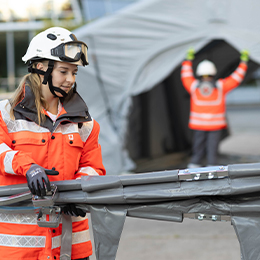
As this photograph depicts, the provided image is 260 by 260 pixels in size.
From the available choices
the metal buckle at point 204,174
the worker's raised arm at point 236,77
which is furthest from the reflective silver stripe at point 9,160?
the worker's raised arm at point 236,77

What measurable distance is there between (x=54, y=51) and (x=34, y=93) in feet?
0.82

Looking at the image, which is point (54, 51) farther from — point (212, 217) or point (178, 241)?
point (178, 241)

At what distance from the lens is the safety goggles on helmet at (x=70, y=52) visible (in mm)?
2268

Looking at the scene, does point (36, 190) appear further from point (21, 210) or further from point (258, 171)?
point (258, 171)

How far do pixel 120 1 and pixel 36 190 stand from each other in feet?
75.0

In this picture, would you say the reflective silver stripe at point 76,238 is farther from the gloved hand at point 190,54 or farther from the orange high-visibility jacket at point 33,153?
the gloved hand at point 190,54

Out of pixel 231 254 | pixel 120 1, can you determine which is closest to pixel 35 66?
pixel 231 254

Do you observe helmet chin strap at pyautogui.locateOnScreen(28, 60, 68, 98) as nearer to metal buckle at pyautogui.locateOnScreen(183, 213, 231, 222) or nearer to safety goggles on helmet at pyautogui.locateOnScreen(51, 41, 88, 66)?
safety goggles on helmet at pyautogui.locateOnScreen(51, 41, 88, 66)

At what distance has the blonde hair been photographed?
228 cm

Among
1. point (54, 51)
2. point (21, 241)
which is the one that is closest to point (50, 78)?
point (54, 51)

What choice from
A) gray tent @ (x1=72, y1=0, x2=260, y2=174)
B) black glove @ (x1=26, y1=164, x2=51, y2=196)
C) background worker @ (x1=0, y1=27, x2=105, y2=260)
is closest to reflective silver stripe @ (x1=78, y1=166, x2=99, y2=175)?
background worker @ (x1=0, y1=27, x2=105, y2=260)

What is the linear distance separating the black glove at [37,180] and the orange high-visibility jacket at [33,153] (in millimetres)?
136

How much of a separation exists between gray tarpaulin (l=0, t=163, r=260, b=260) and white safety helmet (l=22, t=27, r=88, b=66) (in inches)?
25.5

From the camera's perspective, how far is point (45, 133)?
2.27m
